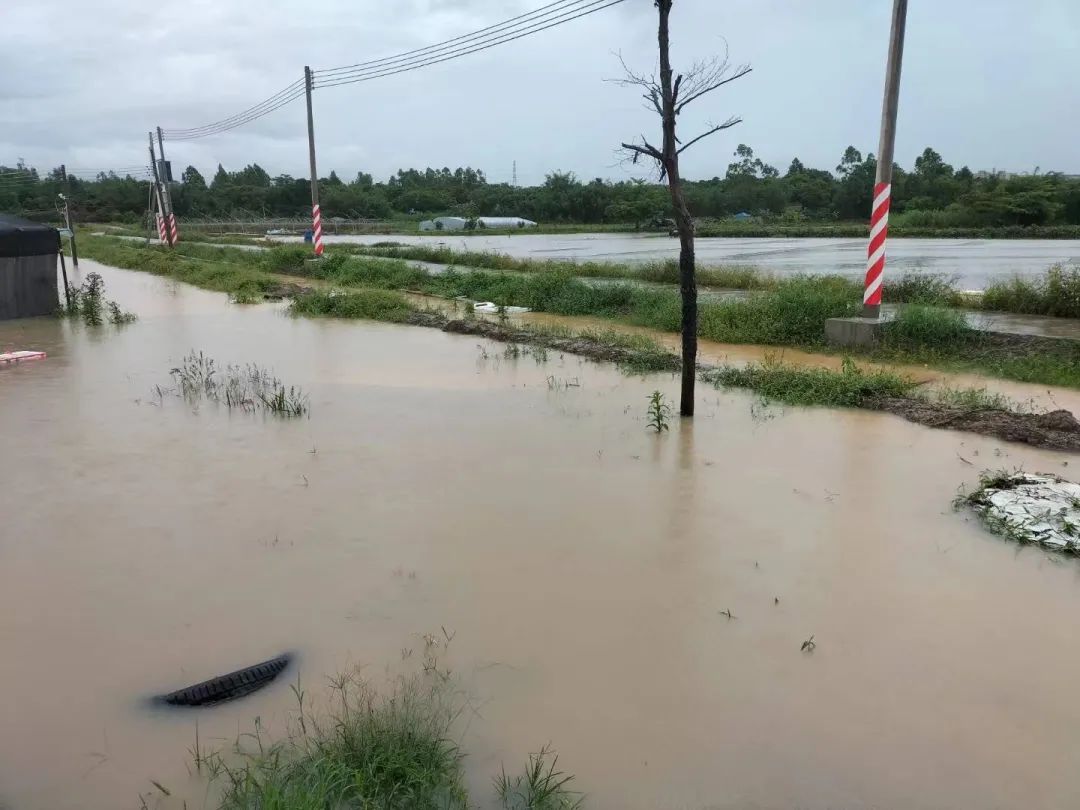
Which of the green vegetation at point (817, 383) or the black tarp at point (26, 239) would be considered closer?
the green vegetation at point (817, 383)

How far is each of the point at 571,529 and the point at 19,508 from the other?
12.0 ft

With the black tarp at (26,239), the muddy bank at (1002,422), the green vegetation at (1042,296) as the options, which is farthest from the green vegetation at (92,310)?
the green vegetation at (1042,296)

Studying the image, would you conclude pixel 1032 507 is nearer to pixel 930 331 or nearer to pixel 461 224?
pixel 930 331

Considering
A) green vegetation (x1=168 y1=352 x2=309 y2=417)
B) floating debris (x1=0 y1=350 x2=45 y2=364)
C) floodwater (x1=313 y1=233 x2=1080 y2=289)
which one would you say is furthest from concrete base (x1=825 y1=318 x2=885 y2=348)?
floating debris (x1=0 y1=350 x2=45 y2=364)

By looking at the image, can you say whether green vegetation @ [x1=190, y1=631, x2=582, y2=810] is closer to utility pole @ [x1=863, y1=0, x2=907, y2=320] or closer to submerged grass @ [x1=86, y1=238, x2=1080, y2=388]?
submerged grass @ [x1=86, y1=238, x2=1080, y2=388]

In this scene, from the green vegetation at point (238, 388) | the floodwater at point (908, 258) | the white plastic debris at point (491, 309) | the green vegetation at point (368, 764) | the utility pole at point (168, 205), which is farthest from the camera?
the utility pole at point (168, 205)

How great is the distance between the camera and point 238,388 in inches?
342

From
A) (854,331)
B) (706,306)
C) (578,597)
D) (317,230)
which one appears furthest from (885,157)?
(317,230)

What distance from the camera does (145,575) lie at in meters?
4.33

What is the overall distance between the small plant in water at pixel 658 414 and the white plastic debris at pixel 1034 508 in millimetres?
2432

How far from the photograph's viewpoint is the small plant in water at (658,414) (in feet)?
21.8

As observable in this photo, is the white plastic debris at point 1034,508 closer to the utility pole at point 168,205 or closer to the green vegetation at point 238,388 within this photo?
the green vegetation at point 238,388

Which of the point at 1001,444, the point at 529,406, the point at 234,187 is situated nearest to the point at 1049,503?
the point at 1001,444

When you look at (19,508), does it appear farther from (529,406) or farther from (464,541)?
(529,406)
